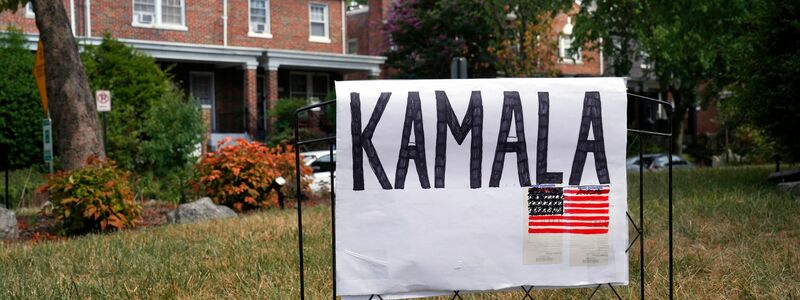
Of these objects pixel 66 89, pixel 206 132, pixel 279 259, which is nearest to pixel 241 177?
pixel 66 89

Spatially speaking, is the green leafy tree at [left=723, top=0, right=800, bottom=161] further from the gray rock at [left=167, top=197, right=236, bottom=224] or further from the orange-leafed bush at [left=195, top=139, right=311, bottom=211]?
the gray rock at [left=167, top=197, right=236, bottom=224]

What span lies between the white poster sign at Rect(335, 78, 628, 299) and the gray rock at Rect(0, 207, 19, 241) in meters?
6.96

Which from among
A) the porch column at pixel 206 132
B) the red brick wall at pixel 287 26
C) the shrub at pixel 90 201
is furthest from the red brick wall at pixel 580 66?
the shrub at pixel 90 201

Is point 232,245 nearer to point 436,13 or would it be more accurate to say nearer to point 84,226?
point 84,226

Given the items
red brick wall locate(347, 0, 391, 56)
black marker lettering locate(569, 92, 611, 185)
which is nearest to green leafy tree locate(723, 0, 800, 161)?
black marker lettering locate(569, 92, 611, 185)

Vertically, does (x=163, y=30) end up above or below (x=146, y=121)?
above

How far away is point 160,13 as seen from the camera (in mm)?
24422

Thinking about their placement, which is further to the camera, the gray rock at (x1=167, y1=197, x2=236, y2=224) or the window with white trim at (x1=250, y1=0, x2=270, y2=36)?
the window with white trim at (x1=250, y1=0, x2=270, y2=36)

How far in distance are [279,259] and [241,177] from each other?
5776mm

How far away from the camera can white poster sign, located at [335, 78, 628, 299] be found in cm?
308

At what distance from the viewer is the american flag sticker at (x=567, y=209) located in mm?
3152

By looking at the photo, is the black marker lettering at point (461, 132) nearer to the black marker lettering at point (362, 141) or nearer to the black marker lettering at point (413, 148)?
the black marker lettering at point (413, 148)

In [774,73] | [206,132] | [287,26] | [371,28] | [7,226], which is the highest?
[371,28]

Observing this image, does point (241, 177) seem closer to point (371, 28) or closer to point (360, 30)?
point (371, 28)
